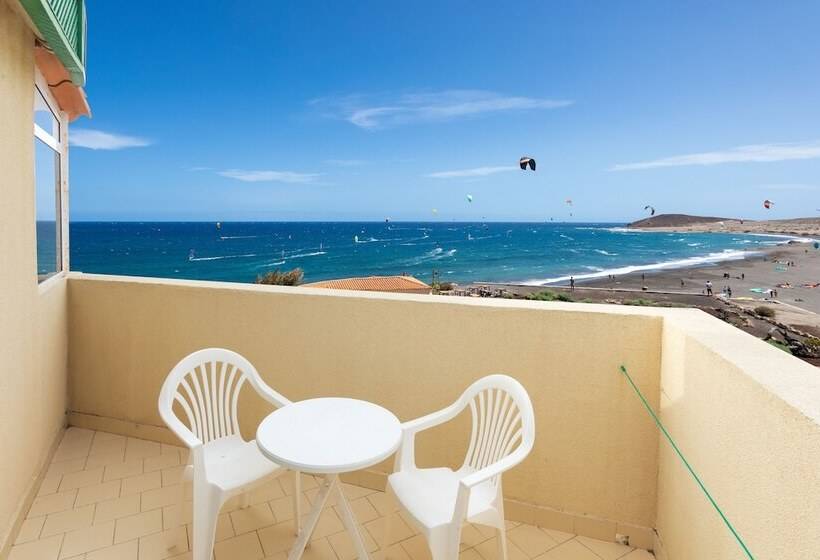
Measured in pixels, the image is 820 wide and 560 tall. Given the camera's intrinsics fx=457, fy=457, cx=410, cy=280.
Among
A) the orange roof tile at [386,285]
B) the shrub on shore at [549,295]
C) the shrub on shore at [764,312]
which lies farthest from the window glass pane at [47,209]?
the shrub on shore at [764,312]

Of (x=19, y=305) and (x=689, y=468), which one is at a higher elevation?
(x=19, y=305)

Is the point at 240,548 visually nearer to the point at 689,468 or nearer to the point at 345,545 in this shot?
the point at 345,545

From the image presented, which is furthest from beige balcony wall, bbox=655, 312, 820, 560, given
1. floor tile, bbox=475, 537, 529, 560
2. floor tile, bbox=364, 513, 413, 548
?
floor tile, bbox=364, 513, 413, 548

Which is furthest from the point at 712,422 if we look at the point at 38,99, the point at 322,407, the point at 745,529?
the point at 38,99

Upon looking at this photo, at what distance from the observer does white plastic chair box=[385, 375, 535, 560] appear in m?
1.47

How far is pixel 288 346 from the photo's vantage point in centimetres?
266

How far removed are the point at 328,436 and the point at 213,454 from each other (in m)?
0.66

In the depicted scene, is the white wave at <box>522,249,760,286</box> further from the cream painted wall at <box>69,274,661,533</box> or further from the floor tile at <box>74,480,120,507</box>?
the floor tile at <box>74,480,120,507</box>

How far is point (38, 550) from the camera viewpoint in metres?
1.98

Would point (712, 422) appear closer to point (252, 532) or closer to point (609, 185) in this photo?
point (252, 532)

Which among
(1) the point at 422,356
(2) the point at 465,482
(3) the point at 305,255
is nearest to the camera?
(2) the point at 465,482

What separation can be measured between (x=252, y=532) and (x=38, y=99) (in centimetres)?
270

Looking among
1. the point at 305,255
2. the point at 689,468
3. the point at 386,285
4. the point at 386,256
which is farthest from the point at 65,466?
the point at 305,255

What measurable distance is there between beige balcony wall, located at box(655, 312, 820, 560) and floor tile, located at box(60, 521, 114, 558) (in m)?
2.41
